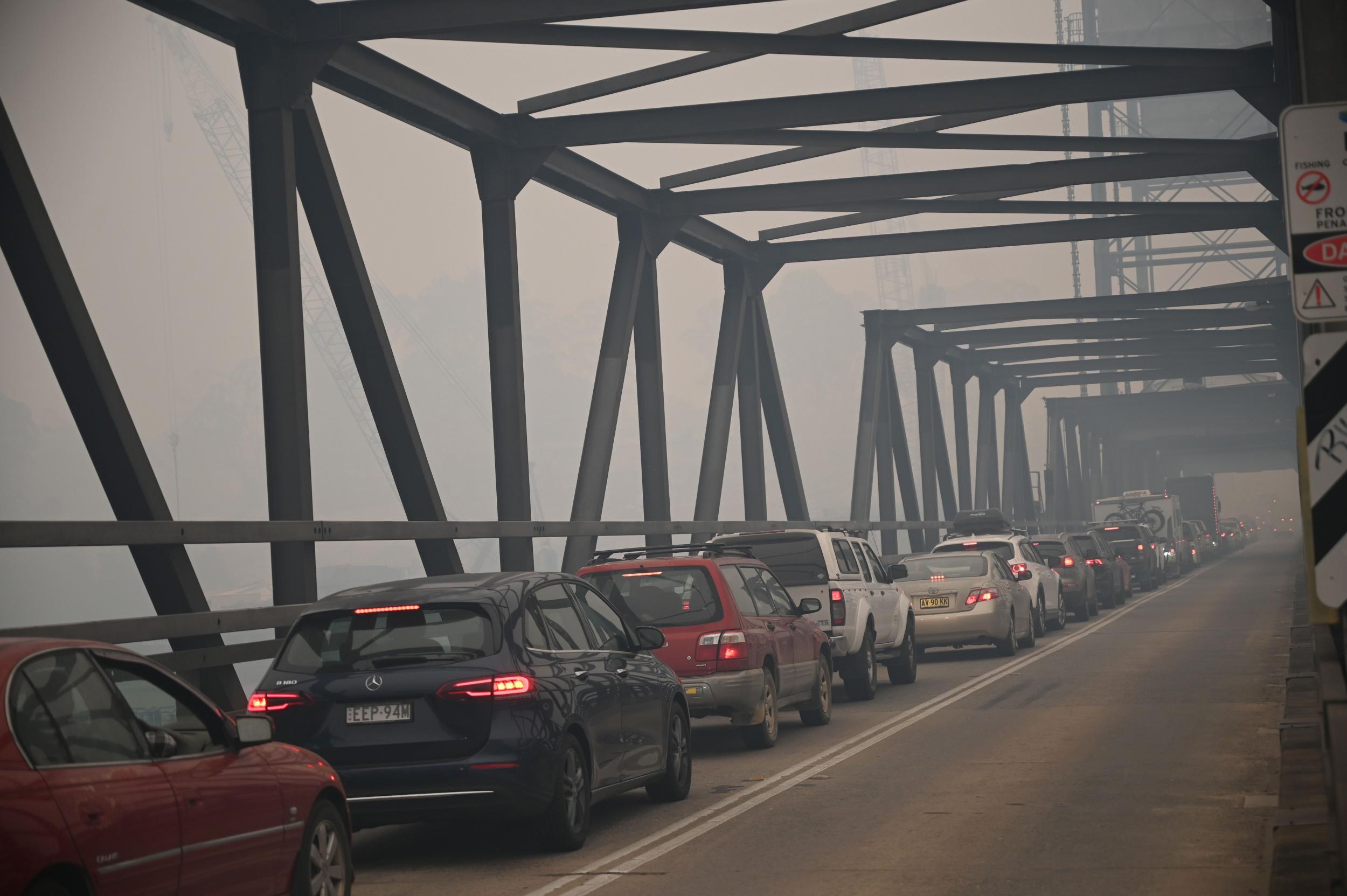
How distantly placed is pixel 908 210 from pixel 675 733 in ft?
59.6

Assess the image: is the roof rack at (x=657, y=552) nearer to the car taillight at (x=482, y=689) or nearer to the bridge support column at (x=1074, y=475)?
the car taillight at (x=482, y=689)

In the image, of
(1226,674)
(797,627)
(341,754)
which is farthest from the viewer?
(1226,674)

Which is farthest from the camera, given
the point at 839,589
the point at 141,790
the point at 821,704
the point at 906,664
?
the point at 906,664

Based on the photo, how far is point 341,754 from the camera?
29.4 ft

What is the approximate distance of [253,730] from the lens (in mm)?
6707

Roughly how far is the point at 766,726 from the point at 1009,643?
1126 cm

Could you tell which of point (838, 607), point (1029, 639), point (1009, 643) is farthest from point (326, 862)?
point (1029, 639)

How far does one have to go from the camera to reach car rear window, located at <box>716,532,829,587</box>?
1847 centimetres

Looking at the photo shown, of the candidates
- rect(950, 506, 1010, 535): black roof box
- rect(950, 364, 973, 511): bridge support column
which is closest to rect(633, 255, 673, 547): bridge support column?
rect(950, 506, 1010, 535): black roof box

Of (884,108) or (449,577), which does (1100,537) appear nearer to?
(884,108)

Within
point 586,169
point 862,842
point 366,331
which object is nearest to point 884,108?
point 586,169

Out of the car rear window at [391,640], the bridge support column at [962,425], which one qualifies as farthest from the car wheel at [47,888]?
the bridge support column at [962,425]

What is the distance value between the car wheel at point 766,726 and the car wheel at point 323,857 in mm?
6567

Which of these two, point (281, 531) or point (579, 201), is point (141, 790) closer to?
point (281, 531)
